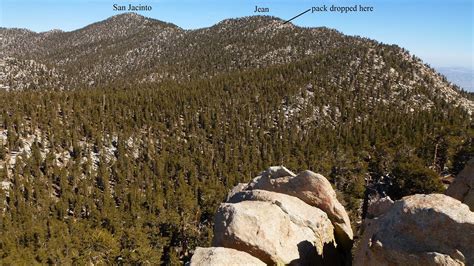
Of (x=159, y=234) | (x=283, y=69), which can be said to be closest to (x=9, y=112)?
(x=159, y=234)

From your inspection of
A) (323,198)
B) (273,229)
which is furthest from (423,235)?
(323,198)

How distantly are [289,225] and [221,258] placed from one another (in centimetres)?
665

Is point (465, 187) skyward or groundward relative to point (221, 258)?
skyward

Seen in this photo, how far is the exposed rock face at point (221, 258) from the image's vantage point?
18.9 m

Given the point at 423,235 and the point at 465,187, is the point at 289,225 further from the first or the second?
the point at 465,187

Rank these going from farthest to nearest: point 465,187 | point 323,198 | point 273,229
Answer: point 323,198 → point 465,187 → point 273,229

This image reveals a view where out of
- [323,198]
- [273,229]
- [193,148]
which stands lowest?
[193,148]

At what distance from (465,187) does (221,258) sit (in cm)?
1977

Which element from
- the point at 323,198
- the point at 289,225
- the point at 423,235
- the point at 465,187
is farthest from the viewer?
the point at 323,198

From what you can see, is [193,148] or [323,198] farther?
[193,148]

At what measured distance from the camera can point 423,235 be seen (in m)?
17.5

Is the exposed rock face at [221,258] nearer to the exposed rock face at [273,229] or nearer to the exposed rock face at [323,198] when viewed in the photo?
the exposed rock face at [273,229]

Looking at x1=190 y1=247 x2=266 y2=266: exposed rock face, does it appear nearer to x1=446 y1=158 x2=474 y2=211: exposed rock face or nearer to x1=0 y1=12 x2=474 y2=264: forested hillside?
x1=446 y1=158 x2=474 y2=211: exposed rock face

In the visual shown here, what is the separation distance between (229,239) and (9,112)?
114195 mm
